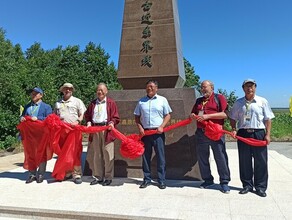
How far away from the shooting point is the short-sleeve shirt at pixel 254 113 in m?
3.69

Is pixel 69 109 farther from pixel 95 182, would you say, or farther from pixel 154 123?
pixel 154 123

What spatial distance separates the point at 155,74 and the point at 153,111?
4.70 feet

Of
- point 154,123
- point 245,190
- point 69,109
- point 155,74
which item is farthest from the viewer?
point 155,74

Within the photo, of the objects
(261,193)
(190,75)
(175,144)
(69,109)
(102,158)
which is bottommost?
(261,193)

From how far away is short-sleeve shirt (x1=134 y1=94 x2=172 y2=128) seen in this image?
13.6 feet

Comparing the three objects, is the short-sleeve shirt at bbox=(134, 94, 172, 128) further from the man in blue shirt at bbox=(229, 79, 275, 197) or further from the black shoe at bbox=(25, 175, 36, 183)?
the black shoe at bbox=(25, 175, 36, 183)

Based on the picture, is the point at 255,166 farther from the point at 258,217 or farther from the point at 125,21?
the point at 125,21

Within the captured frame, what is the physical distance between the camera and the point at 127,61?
562 centimetres

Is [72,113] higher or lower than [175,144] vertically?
higher

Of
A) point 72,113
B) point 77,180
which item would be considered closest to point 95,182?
point 77,180

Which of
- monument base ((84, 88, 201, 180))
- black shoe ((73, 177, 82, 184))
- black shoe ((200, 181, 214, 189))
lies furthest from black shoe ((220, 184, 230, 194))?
black shoe ((73, 177, 82, 184))

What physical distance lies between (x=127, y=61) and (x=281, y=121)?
1575 centimetres

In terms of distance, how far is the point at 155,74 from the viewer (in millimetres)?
5406

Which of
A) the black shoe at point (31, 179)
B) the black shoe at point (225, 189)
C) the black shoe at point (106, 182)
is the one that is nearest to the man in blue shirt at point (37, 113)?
the black shoe at point (31, 179)
